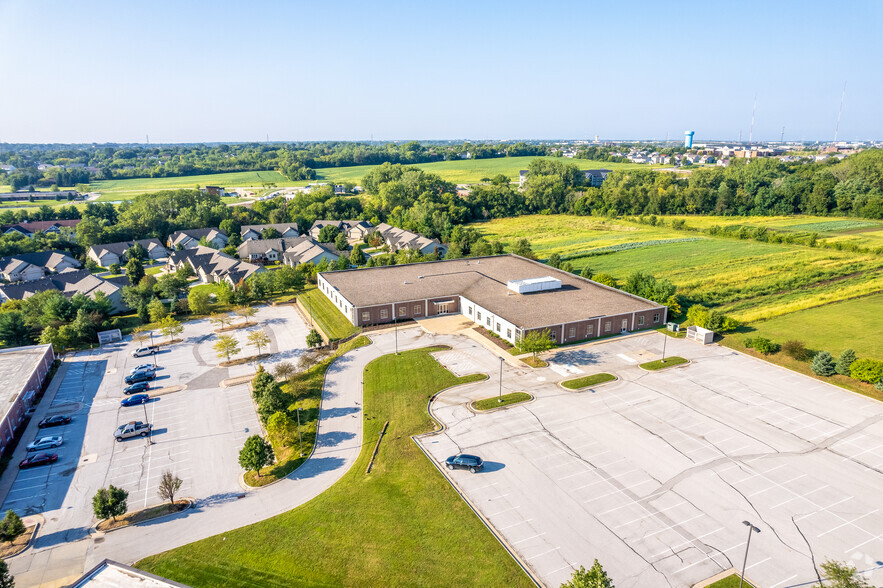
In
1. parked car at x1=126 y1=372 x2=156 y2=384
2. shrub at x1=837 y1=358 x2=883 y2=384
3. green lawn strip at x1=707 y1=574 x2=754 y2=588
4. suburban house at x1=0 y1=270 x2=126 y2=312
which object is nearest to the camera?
green lawn strip at x1=707 y1=574 x2=754 y2=588

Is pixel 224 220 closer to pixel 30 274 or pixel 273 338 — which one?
pixel 30 274

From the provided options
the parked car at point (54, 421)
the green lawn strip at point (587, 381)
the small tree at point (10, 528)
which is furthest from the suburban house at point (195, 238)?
the green lawn strip at point (587, 381)

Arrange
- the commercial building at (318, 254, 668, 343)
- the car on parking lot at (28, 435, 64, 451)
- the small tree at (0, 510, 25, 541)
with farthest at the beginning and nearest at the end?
the commercial building at (318, 254, 668, 343) → the car on parking lot at (28, 435, 64, 451) → the small tree at (0, 510, 25, 541)

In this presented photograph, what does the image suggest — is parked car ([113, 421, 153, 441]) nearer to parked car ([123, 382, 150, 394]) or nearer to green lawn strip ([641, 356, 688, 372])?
parked car ([123, 382, 150, 394])

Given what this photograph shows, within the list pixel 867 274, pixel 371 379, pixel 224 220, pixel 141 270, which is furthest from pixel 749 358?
pixel 224 220

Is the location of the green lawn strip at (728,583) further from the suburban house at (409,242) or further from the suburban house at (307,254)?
the suburban house at (307,254)

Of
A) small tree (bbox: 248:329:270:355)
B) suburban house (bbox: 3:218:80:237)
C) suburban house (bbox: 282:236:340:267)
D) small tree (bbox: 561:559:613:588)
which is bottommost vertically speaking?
small tree (bbox: 248:329:270:355)

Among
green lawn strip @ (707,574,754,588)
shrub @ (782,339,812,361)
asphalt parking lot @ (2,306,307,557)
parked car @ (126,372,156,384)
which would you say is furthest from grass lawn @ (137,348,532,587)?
shrub @ (782,339,812,361)

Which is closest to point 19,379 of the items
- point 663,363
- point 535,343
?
point 535,343
